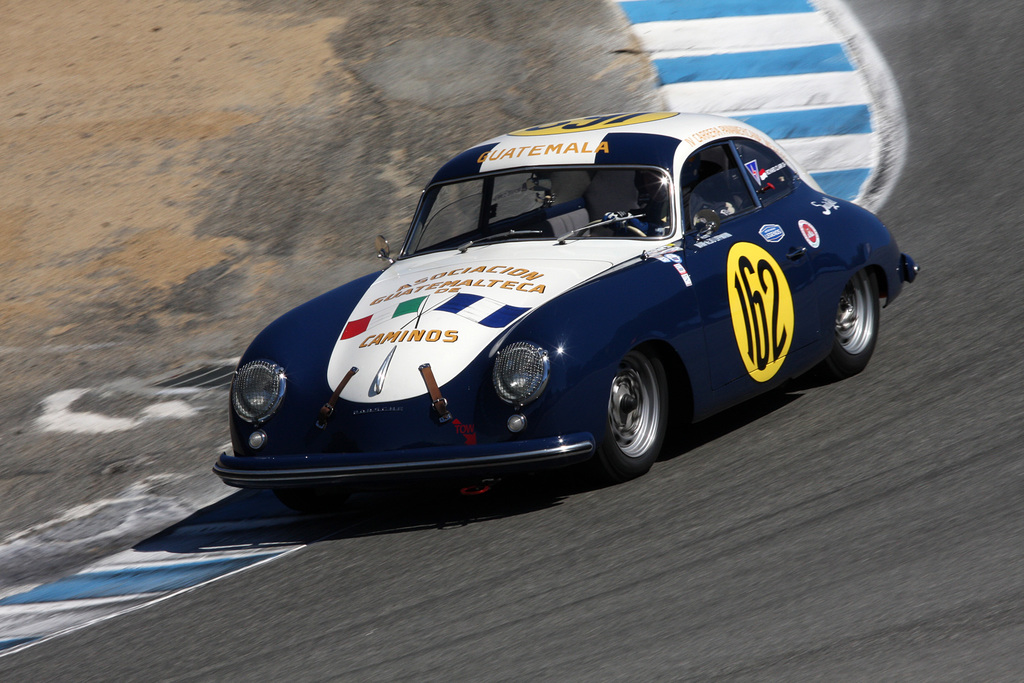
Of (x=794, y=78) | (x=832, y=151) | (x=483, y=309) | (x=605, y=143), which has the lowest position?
(x=832, y=151)

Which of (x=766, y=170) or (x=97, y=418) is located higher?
(x=766, y=170)

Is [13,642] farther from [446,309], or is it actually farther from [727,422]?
[727,422]

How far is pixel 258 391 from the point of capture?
5188 millimetres

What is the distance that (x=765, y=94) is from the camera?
11469mm

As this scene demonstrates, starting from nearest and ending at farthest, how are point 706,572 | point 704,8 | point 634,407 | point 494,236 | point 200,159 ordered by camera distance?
point 706,572 → point 634,407 → point 494,236 → point 200,159 → point 704,8

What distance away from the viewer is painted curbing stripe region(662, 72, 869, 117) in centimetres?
1121

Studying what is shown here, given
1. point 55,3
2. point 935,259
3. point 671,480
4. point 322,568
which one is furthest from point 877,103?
point 55,3

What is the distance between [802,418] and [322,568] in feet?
7.57

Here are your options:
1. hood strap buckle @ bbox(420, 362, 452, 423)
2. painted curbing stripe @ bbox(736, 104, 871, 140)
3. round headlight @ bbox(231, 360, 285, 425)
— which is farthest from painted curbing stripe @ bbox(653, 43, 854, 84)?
hood strap buckle @ bbox(420, 362, 452, 423)

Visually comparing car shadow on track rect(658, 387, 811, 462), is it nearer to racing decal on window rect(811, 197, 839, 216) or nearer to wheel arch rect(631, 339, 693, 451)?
wheel arch rect(631, 339, 693, 451)

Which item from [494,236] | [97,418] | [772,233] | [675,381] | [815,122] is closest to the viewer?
[675,381]

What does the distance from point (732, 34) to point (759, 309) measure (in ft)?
25.9

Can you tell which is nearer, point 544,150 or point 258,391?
point 258,391

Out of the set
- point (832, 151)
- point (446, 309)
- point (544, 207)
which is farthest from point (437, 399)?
point (832, 151)
